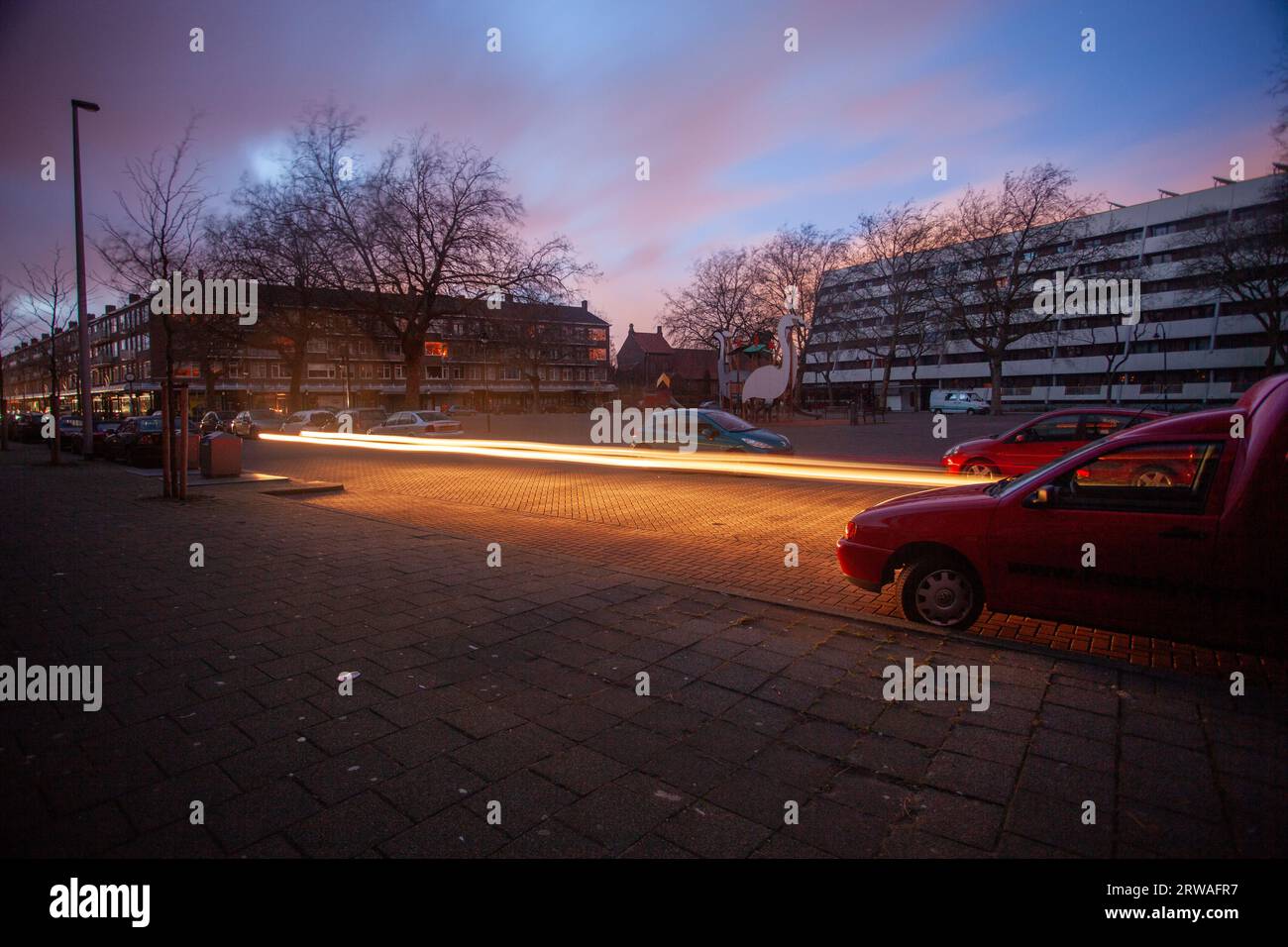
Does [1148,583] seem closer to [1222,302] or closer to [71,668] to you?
[71,668]

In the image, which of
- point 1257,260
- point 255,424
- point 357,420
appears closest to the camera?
point 1257,260

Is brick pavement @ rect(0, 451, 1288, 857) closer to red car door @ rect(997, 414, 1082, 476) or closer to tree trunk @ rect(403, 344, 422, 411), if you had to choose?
red car door @ rect(997, 414, 1082, 476)

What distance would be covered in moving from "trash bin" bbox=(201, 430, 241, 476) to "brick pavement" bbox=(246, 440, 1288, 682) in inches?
67.5

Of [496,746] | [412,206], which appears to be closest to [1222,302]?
[412,206]

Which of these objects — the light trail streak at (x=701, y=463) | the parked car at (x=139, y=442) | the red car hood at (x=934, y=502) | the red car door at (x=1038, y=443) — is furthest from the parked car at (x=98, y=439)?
the red car door at (x=1038, y=443)

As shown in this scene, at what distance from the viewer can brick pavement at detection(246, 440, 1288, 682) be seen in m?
4.82

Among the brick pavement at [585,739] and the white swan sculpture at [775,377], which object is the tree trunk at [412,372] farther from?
the brick pavement at [585,739]

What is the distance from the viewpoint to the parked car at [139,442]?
58.3 feet

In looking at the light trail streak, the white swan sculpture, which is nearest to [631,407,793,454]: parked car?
the light trail streak

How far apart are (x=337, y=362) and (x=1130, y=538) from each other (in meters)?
79.8

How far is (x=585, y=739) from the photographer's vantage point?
10.6ft

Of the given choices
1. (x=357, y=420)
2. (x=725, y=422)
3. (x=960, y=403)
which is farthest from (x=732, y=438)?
(x=960, y=403)

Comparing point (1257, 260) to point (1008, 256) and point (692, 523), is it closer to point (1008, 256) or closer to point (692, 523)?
point (1008, 256)

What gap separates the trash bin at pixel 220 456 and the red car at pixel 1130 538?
14.7 meters
